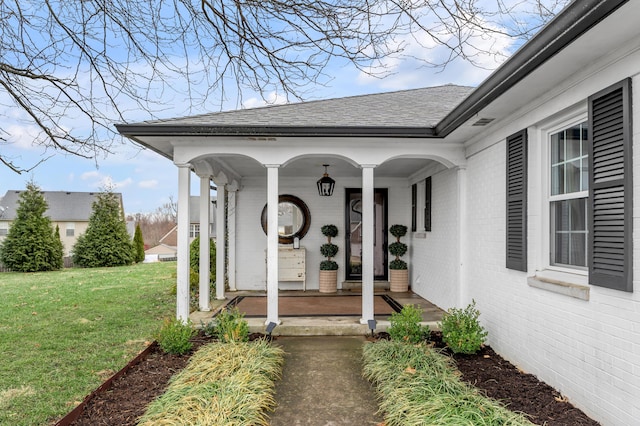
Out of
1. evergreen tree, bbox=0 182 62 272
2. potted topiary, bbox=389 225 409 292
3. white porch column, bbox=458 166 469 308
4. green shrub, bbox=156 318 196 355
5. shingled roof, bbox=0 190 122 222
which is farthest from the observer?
shingled roof, bbox=0 190 122 222

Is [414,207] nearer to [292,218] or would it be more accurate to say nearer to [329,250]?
[329,250]

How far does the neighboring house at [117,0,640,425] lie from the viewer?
99.0 inches

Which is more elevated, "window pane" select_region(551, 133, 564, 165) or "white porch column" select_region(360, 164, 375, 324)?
"window pane" select_region(551, 133, 564, 165)

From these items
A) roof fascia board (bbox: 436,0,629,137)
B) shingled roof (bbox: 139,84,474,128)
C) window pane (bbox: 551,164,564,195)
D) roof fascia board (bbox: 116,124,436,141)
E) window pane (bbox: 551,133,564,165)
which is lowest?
window pane (bbox: 551,164,564,195)

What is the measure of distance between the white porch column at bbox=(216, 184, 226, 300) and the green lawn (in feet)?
3.04

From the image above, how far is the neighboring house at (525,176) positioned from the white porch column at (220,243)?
0.05 metres

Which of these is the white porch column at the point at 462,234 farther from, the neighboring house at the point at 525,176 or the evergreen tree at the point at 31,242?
the evergreen tree at the point at 31,242

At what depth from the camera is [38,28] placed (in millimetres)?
3219

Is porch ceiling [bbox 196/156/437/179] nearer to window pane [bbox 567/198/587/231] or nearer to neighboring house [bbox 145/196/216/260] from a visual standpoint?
window pane [bbox 567/198/587/231]

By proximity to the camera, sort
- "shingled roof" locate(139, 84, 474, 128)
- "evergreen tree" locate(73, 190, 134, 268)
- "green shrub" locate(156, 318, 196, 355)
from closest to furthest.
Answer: "green shrub" locate(156, 318, 196, 355) → "shingled roof" locate(139, 84, 474, 128) → "evergreen tree" locate(73, 190, 134, 268)

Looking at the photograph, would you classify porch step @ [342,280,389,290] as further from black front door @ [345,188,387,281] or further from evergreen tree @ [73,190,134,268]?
evergreen tree @ [73,190,134,268]

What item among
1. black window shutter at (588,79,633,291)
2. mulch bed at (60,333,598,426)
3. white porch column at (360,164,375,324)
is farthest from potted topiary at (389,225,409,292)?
black window shutter at (588,79,633,291)

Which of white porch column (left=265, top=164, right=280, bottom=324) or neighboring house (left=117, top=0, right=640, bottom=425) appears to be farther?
white porch column (left=265, top=164, right=280, bottom=324)

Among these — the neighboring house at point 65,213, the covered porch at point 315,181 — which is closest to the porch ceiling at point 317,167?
the covered porch at point 315,181
